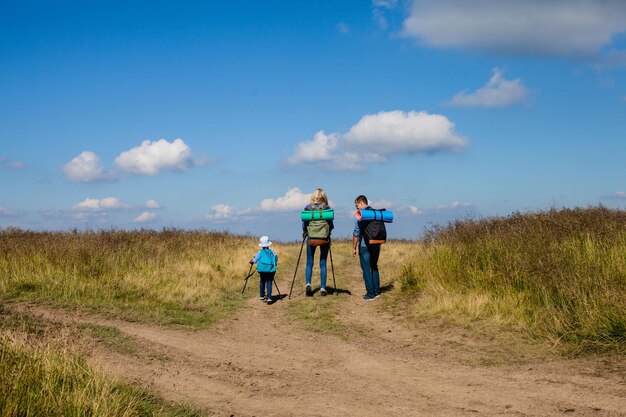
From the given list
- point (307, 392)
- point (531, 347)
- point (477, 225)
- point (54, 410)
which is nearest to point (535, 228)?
point (477, 225)

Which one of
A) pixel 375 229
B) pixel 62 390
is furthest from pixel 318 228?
pixel 62 390

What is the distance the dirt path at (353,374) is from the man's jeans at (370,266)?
294 centimetres

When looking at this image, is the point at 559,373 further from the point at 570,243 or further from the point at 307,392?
the point at 570,243

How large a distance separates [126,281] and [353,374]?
25.1ft

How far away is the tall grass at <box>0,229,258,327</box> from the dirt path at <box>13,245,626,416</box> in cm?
100

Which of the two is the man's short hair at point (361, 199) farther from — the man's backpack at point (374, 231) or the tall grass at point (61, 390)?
the tall grass at point (61, 390)

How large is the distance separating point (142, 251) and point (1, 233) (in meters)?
11.3

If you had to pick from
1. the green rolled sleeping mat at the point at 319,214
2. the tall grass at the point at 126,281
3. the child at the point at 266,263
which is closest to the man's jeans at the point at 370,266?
the green rolled sleeping mat at the point at 319,214

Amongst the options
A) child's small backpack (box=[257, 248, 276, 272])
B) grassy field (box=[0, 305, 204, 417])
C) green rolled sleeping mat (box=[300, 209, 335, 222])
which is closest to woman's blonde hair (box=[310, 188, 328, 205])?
green rolled sleeping mat (box=[300, 209, 335, 222])

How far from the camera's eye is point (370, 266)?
14.1 metres

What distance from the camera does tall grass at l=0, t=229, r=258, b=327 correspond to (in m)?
11.7

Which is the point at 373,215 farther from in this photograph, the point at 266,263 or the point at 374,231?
the point at 266,263

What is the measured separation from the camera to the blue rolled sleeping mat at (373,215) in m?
13.8

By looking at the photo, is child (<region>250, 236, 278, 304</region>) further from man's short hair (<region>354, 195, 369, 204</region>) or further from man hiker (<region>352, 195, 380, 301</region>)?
man's short hair (<region>354, 195, 369, 204</region>)
